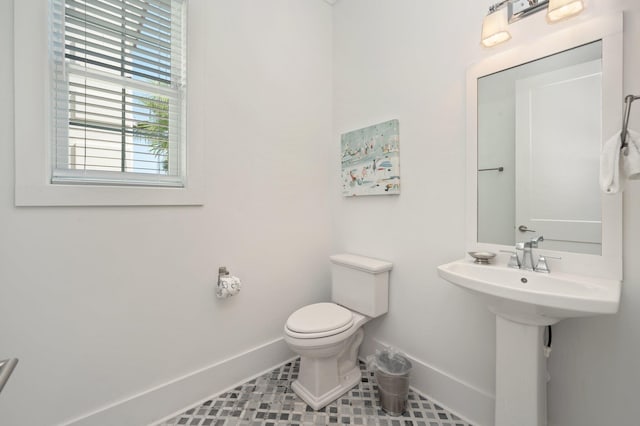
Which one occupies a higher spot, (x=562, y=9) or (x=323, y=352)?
(x=562, y=9)

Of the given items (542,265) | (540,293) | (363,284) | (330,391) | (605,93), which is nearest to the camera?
(540,293)

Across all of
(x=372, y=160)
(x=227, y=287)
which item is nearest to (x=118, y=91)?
(x=227, y=287)

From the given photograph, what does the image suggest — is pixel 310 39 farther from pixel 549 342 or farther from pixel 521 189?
pixel 549 342

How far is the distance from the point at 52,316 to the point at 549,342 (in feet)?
7.28

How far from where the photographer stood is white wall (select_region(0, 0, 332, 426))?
4.04 ft

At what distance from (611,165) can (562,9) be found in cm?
65

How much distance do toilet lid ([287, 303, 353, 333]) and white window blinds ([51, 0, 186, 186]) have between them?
1064mm

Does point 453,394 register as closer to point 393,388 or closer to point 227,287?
point 393,388

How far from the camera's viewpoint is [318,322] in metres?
1.63

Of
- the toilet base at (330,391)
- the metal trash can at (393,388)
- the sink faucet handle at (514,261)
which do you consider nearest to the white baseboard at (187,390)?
the toilet base at (330,391)

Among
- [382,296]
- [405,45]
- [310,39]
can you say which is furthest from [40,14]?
[382,296]

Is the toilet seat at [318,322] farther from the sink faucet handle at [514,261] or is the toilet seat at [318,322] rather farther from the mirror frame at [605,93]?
the mirror frame at [605,93]

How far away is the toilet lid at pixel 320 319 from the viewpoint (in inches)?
62.1

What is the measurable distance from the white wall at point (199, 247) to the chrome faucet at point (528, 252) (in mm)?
1355
